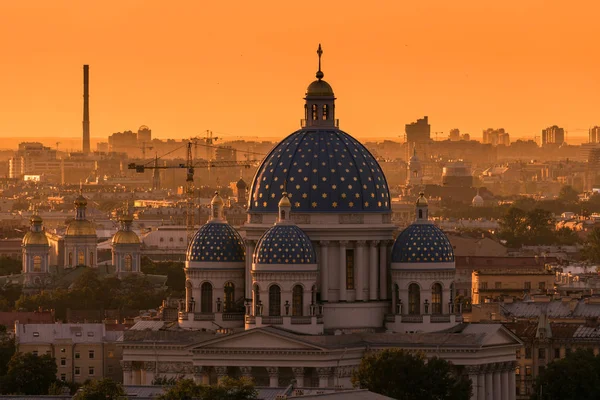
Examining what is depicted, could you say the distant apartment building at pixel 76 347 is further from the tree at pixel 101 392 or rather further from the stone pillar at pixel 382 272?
the tree at pixel 101 392

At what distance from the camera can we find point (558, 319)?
5792 inches

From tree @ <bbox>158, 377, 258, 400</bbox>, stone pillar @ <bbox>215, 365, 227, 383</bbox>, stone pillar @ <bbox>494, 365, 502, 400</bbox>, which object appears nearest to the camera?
tree @ <bbox>158, 377, 258, 400</bbox>

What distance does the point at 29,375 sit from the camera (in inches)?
4729

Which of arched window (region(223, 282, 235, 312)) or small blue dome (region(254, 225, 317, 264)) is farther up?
small blue dome (region(254, 225, 317, 264))

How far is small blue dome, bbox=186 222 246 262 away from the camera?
400 feet

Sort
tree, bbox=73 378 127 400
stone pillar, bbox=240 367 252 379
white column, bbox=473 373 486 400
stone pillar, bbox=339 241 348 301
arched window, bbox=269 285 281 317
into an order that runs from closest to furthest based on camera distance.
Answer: tree, bbox=73 378 127 400 < stone pillar, bbox=240 367 252 379 < white column, bbox=473 373 486 400 < arched window, bbox=269 285 281 317 < stone pillar, bbox=339 241 348 301

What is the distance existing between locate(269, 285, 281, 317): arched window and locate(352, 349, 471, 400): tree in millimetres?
6440

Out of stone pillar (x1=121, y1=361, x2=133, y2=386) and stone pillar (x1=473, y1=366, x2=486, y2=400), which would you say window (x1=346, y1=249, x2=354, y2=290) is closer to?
stone pillar (x1=473, y1=366, x2=486, y2=400)

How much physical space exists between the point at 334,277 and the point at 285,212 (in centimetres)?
325

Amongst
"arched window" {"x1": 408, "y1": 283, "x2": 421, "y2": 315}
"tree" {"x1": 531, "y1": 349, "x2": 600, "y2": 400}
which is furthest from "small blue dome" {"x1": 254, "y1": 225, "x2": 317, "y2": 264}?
"tree" {"x1": 531, "y1": 349, "x2": 600, "y2": 400}

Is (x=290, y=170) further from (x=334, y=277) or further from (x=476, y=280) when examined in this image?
(x=476, y=280)

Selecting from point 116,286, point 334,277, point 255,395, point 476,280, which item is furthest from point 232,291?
point 116,286

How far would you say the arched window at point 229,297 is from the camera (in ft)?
401

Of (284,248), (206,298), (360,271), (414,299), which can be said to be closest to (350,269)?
(360,271)
